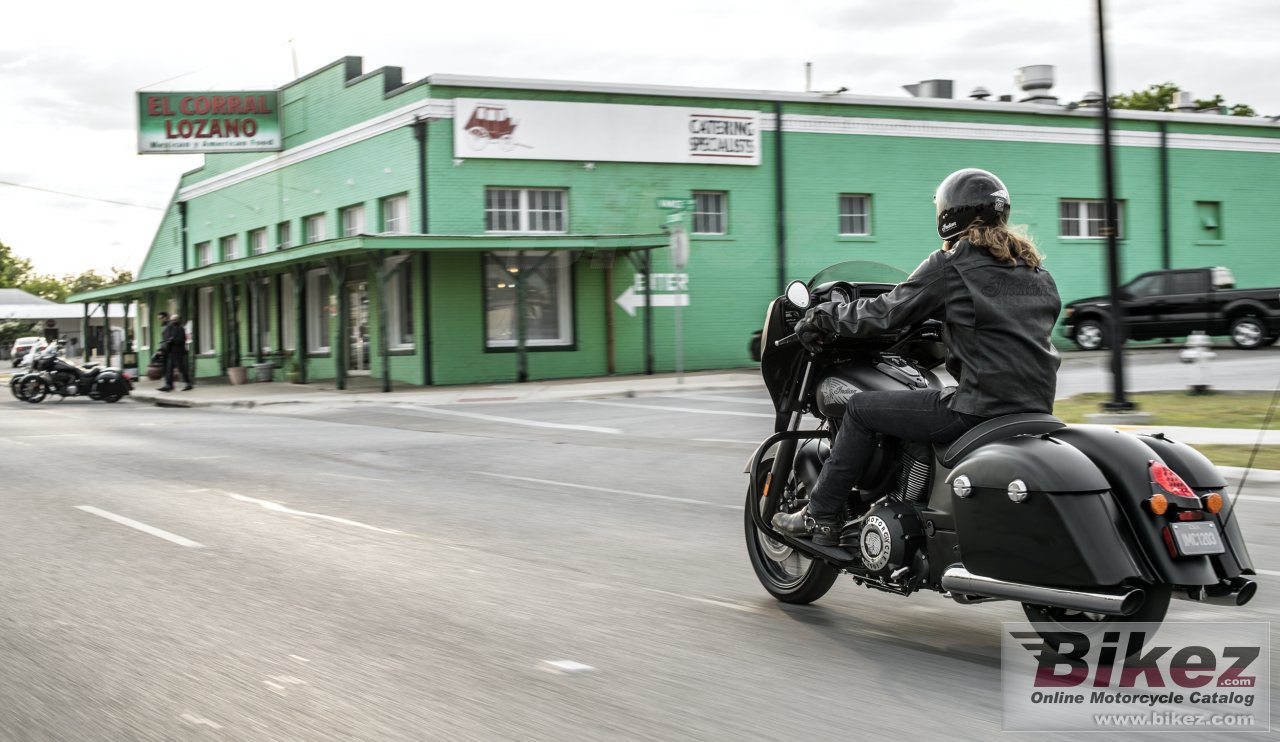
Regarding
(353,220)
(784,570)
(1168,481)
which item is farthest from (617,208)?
(1168,481)

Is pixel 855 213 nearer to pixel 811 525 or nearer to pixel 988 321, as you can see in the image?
pixel 811 525

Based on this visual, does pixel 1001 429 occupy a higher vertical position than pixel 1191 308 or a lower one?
lower

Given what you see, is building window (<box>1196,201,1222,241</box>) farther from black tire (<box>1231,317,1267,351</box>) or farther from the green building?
black tire (<box>1231,317,1267,351</box>)

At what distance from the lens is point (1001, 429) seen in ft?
14.6

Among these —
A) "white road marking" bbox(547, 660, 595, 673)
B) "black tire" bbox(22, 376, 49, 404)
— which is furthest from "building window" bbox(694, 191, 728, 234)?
"white road marking" bbox(547, 660, 595, 673)

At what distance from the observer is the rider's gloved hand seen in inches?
193

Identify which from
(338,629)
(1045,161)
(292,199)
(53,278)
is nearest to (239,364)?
(292,199)

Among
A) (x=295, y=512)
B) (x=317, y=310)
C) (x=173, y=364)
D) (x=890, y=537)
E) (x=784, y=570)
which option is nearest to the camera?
(x=890, y=537)

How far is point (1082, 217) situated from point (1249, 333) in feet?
24.5

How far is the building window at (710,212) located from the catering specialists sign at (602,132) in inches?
31.2

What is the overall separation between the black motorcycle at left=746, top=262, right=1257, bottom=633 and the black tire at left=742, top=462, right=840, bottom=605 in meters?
0.24

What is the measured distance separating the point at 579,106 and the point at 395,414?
10.3 meters

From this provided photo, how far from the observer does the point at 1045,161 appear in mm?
32125
